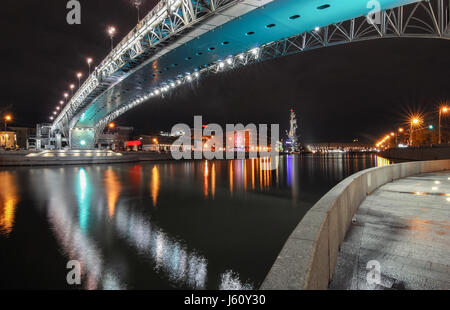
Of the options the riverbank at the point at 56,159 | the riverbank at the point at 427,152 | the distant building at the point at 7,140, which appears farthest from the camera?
the distant building at the point at 7,140

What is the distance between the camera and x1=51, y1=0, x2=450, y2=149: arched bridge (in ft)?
37.3

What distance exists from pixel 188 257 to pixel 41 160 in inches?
1347

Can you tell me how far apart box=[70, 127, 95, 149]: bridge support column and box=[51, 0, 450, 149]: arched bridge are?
3476 centimetres

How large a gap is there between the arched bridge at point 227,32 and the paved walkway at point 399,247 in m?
8.43

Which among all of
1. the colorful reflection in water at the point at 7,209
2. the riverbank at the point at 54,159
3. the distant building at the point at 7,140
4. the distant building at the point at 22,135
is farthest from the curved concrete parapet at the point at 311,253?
the distant building at the point at 22,135

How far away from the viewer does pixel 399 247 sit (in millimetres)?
4465

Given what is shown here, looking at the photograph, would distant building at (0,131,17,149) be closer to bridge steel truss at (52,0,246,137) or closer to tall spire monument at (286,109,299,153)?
bridge steel truss at (52,0,246,137)

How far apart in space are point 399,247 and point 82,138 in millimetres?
68263

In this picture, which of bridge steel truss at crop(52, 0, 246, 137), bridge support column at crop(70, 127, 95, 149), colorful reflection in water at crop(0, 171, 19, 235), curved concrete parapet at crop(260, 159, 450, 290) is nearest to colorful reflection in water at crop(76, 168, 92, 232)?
colorful reflection in water at crop(0, 171, 19, 235)

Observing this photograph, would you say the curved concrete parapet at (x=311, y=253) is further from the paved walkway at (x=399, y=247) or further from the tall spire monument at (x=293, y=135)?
the tall spire monument at (x=293, y=135)

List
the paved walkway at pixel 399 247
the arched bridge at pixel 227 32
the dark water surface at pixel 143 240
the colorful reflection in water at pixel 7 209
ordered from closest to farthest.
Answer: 1. the paved walkway at pixel 399 247
2. the dark water surface at pixel 143 240
3. the colorful reflection in water at pixel 7 209
4. the arched bridge at pixel 227 32

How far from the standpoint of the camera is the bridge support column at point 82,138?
59575 mm

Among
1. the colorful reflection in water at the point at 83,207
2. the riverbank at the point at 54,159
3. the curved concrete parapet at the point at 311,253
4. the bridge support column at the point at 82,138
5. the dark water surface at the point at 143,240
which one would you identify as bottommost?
the dark water surface at the point at 143,240
